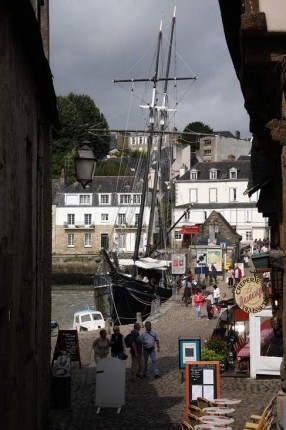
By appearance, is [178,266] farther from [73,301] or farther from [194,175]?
[194,175]

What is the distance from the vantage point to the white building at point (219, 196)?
96.3 metres

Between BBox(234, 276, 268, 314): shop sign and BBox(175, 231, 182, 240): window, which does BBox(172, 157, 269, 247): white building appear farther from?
BBox(234, 276, 268, 314): shop sign

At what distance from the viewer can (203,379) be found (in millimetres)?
15172

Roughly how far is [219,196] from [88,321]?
195 ft

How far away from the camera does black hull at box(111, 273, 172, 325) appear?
45.7 m

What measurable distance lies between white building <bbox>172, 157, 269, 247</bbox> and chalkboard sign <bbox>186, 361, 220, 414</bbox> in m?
80.6

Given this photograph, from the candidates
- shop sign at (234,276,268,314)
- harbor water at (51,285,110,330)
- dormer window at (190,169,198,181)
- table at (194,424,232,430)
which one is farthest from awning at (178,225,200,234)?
table at (194,424,232,430)

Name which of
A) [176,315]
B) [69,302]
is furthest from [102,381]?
[69,302]

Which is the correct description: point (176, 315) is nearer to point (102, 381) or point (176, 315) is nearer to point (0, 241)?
point (102, 381)

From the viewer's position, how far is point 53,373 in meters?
17.5

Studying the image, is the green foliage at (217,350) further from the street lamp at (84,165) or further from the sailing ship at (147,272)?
the sailing ship at (147,272)

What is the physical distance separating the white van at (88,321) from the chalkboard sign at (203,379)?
25.0m

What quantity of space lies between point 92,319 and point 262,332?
19.2m

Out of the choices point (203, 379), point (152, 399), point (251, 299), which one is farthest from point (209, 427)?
point (251, 299)
